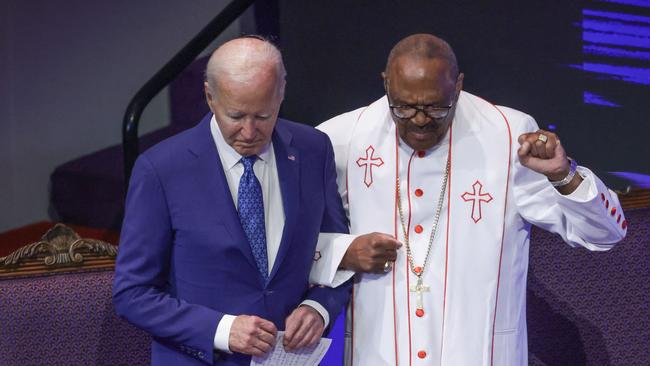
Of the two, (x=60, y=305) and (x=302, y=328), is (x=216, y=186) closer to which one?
(x=302, y=328)

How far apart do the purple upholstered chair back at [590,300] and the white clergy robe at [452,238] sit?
73 cm

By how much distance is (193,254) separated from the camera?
2.94 m

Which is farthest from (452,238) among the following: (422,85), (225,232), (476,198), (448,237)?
(225,232)

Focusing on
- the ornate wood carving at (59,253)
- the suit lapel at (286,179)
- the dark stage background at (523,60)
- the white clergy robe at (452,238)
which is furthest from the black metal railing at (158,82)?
the suit lapel at (286,179)

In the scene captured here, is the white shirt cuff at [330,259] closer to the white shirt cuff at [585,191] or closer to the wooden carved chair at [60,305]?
the white shirt cuff at [585,191]

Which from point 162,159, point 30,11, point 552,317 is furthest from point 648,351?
point 30,11

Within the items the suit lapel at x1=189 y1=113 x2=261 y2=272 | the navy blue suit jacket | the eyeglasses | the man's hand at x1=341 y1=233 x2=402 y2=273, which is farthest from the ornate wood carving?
the eyeglasses

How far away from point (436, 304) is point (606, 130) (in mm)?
2957

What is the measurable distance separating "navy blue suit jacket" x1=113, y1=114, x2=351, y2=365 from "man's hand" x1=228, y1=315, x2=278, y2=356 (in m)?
0.06

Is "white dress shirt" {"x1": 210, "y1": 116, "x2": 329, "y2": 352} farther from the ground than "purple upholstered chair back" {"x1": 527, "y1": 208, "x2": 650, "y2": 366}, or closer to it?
farther from the ground

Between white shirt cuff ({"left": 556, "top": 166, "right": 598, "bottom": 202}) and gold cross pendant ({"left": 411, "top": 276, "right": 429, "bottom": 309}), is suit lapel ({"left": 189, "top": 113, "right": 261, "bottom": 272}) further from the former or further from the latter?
white shirt cuff ({"left": 556, "top": 166, "right": 598, "bottom": 202})

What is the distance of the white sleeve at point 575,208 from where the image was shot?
3.04m

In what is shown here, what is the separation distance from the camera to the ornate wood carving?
11.3ft

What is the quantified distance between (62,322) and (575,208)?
1.54m
